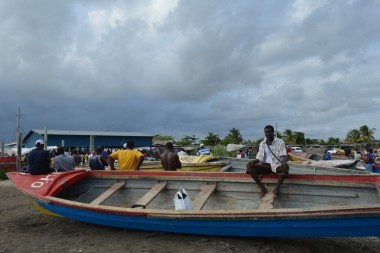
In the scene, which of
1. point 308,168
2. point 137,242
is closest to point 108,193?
point 137,242

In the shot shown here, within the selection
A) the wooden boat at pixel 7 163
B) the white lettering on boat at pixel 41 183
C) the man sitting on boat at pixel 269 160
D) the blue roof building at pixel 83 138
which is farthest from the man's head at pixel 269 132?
the blue roof building at pixel 83 138

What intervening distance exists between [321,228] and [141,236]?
9.65 ft

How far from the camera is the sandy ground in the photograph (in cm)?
542

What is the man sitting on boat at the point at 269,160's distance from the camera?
5914 millimetres

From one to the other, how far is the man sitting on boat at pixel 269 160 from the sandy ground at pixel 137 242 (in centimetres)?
92

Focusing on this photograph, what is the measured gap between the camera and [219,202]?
664 cm

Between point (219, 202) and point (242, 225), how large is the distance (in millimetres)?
1454

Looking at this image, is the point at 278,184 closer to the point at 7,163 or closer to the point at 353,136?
the point at 7,163

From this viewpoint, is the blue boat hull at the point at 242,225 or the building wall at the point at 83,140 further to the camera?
the building wall at the point at 83,140

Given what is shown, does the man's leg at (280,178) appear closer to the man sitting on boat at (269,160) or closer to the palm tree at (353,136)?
the man sitting on boat at (269,160)

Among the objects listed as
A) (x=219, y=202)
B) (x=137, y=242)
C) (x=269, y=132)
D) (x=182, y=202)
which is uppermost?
(x=269, y=132)

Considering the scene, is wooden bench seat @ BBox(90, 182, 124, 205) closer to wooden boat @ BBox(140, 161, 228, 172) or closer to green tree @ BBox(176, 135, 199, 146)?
wooden boat @ BBox(140, 161, 228, 172)

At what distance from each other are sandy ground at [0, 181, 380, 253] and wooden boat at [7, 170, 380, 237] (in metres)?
0.23

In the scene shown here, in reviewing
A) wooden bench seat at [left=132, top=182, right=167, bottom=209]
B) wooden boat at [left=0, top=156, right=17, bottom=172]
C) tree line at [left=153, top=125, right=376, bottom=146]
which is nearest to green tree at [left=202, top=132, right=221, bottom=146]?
tree line at [left=153, top=125, right=376, bottom=146]
